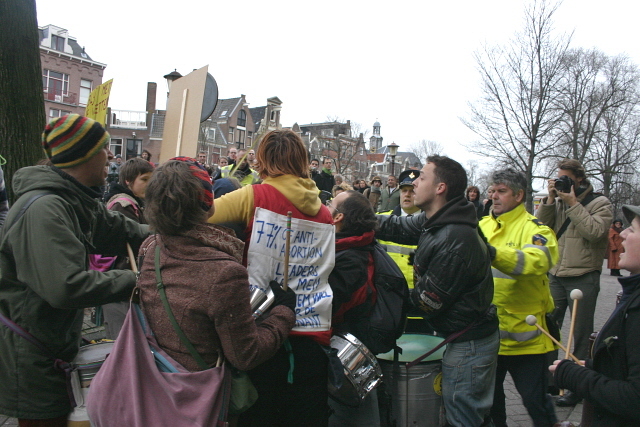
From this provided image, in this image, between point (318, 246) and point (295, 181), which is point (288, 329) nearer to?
point (318, 246)

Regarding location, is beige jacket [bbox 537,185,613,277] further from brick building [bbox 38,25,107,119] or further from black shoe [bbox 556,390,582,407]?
brick building [bbox 38,25,107,119]

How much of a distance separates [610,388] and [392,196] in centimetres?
899

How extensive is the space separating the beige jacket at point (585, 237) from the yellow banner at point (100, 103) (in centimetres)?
437

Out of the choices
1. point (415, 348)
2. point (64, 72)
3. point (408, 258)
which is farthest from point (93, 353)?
point (64, 72)

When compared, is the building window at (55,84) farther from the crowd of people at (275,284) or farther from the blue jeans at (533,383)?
the blue jeans at (533,383)

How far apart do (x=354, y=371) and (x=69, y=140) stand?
1809 mm

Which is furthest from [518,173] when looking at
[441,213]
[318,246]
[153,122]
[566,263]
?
[153,122]

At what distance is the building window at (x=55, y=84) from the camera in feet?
136

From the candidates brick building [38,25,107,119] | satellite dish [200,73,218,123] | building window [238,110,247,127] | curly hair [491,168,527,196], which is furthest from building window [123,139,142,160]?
curly hair [491,168,527,196]

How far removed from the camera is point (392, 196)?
1073cm

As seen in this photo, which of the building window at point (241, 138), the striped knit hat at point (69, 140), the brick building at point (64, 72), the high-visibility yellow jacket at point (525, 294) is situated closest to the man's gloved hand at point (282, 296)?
A: the striped knit hat at point (69, 140)

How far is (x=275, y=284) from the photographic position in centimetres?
227

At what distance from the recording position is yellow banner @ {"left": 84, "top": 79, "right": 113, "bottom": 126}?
4.16m

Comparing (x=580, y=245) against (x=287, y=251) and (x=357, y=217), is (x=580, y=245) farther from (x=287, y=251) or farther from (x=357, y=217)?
(x=287, y=251)
